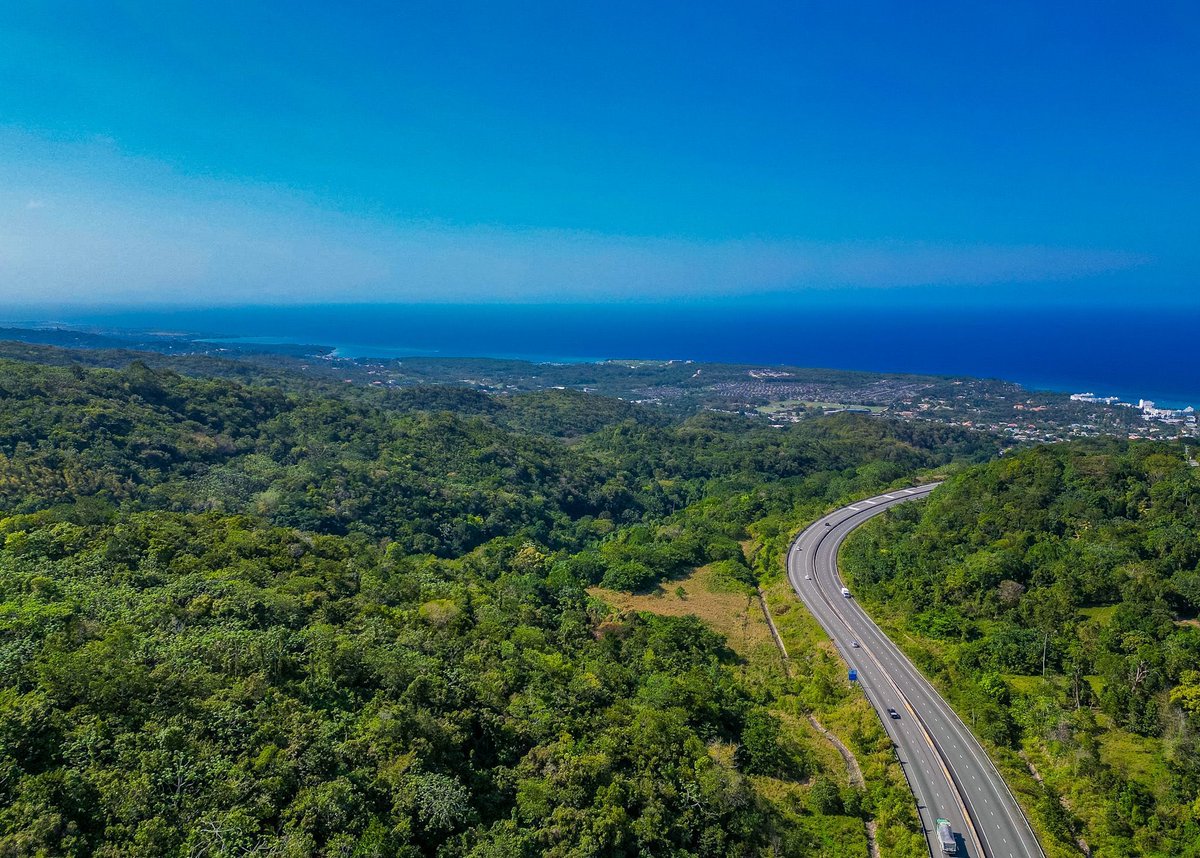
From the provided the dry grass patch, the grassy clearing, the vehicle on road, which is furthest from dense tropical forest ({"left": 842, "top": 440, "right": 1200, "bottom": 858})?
the dry grass patch

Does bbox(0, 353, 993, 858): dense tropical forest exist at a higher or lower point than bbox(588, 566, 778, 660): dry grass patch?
higher

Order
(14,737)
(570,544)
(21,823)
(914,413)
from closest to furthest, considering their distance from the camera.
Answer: (21,823), (14,737), (570,544), (914,413)

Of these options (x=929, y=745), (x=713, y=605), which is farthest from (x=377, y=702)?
(x=713, y=605)

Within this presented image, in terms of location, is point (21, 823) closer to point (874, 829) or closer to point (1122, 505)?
point (874, 829)

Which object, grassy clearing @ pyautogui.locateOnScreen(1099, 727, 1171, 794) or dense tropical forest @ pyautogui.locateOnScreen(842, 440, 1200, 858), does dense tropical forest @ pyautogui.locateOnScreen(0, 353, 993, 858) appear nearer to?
grassy clearing @ pyautogui.locateOnScreen(1099, 727, 1171, 794)

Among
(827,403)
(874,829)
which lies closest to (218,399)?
(874,829)

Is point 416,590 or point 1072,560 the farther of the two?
point 1072,560
